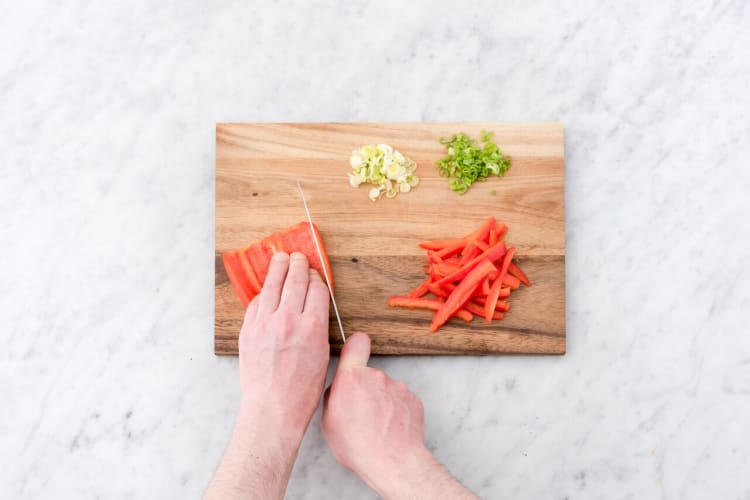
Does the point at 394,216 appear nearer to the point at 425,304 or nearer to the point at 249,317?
the point at 425,304

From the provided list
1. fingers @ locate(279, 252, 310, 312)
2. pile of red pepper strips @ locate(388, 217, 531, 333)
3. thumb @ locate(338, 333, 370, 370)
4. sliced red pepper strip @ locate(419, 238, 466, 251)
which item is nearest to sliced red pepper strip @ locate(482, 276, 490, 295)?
pile of red pepper strips @ locate(388, 217, 531, 333)

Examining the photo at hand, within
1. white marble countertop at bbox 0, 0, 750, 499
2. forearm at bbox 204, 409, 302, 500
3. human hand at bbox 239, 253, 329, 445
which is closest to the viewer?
forearm at bbox 204, 409, 302, 500

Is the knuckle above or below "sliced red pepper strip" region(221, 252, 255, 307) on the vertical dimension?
below

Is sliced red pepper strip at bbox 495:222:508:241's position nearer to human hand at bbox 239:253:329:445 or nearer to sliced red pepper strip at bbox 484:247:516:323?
sliced red pepper strip at bbox 484:247:516:323

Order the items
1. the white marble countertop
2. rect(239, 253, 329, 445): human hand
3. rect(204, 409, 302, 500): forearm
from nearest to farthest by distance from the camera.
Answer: rect(204, 409, 302, 500): forearm
rect(239, 253, 329, 445): human hand
the white marble countertop

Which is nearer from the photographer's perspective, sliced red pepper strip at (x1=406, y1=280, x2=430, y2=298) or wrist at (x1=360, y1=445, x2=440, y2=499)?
wrist at (x1=360, y1=445, x2=440, y2=499)

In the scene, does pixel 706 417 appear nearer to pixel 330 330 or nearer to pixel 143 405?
pixel 330 330

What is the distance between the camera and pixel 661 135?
1.71 m

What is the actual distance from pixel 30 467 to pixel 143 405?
1.03 feet

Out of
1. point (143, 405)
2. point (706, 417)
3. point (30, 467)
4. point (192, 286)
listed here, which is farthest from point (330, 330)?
point (706, 417)

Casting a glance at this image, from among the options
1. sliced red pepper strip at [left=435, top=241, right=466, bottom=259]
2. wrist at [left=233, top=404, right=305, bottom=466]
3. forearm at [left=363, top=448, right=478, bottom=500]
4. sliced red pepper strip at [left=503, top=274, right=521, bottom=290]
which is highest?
sliced red pepper strip at [left=435, top=241, right=466, bottom=259]

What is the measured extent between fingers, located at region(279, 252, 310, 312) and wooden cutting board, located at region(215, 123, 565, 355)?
80mm

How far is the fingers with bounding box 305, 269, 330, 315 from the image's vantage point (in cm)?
157

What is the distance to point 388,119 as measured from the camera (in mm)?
1716
